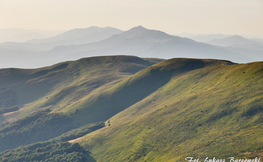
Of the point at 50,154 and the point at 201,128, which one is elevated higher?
the point at 201,128

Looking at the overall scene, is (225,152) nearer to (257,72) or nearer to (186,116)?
(186,116)

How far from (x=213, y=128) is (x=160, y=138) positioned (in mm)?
24682

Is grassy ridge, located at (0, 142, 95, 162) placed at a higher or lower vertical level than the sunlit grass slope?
lower

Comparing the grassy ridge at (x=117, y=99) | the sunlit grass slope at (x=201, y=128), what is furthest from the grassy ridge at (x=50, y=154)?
the grassy ridge at (x=117, y=99)

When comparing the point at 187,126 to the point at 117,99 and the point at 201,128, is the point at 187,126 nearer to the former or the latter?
the point at 201,128

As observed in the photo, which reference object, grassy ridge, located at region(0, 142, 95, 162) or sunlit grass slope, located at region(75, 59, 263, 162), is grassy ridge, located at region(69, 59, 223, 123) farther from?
grassy ridge, located at region(0, 142, 95, 162)

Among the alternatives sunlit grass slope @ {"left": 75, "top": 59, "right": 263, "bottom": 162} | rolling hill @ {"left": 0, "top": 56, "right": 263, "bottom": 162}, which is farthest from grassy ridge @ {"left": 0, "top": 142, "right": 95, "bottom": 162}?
sunlit grass slope @ {"left": 75, "top": 59, "right": 263, "bottom": 162}

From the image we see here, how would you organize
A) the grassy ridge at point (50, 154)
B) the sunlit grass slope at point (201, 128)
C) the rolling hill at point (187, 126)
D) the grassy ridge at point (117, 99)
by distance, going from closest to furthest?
the sunlit grass slope at point (201, 128)
the rolling hill at point (187, 126)
the grassy ridge at point (50, 154)
the grassy ridge at point (117, 99)

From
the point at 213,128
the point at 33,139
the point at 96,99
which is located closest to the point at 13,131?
the point at 33,139

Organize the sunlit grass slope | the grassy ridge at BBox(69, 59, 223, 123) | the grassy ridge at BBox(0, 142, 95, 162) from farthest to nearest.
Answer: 1. the grassy ridge at BBox(69, 59, 223, 123)
2. the grassy ridge at BBox(0, 142, 95, 162)
3. the sunlit grass slope

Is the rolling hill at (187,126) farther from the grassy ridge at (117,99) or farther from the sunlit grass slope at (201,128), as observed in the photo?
the grassy ridge at (117,99)

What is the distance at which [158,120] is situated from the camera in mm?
114938

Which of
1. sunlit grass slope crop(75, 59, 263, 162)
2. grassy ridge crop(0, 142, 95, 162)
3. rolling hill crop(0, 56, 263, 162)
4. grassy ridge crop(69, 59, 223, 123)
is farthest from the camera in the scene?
grassy ridge crop(69, 59, 223, 123)

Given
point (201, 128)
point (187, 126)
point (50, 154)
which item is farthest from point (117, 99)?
point (201, 128)
